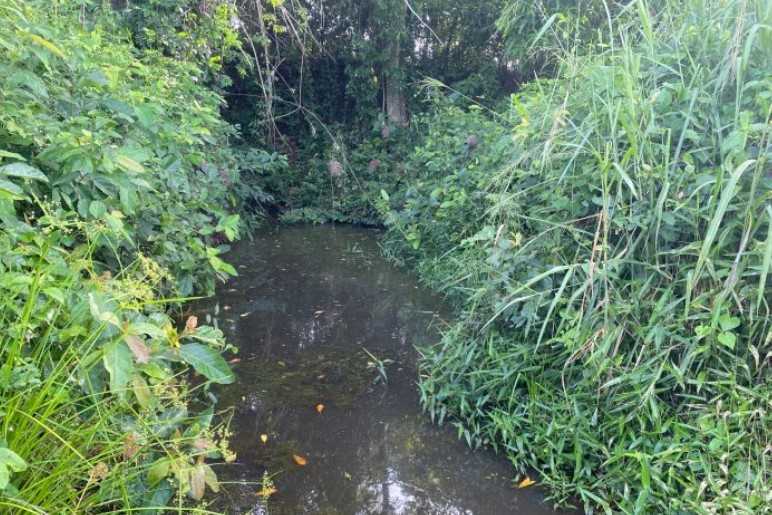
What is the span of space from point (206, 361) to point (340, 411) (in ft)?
3.24

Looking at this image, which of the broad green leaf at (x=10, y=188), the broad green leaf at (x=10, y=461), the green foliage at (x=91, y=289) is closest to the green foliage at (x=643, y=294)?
the green foliage at (x=91, y=289)

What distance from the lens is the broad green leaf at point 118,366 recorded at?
1.41 m

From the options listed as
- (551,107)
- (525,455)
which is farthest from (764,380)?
(551,107)

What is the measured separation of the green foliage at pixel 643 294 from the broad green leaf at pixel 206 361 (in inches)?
45.5

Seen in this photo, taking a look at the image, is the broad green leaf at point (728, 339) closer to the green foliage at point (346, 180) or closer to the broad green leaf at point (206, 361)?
the broad green leaf at point (206, 361)

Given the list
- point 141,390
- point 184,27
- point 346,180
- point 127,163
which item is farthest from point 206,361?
point 346,180

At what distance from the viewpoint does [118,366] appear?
4.71ft

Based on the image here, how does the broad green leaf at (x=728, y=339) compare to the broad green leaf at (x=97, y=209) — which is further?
the broad green leaf at (x=97, y=209)

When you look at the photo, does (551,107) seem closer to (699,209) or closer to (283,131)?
(699,209)

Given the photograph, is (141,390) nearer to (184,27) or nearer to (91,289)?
(91,289)

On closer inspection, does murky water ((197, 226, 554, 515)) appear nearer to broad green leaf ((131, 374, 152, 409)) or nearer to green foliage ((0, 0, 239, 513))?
green foliage ((0, 0, 239, 513))

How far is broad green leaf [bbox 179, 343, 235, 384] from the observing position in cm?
173

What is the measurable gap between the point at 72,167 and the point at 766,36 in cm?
282

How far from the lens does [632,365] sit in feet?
7.23
